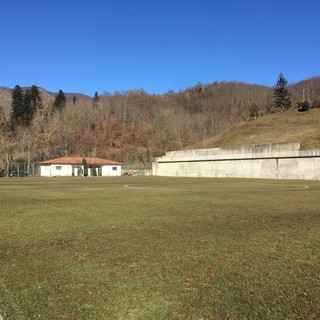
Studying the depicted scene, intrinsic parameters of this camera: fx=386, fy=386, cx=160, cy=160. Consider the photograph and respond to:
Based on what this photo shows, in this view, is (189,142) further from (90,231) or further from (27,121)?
(90,231)

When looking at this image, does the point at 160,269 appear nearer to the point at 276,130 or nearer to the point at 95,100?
the point at 276,130

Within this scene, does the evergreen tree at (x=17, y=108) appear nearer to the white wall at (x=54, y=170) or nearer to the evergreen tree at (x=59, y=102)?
the evergreen tree at (x=59, y=102)

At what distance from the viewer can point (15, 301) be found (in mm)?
4457

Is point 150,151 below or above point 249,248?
above

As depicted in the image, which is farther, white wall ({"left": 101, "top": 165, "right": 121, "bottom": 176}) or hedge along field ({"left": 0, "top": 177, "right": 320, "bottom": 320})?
white wall ({"left": 101, "top": 165, "right": 121, "bottom": 176})

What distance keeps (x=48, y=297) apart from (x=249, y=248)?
154 inches

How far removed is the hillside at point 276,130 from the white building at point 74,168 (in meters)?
22.6

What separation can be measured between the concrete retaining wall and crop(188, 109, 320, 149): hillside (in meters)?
4.05

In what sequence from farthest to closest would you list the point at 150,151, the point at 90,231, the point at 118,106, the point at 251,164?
the point at 118,106, the point at 150,151, the point at 251,164, the point at 90,231

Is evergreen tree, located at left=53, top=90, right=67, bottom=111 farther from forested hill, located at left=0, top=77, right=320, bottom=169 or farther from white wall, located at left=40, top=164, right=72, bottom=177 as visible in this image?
white wall, located at left=40, top=164, right=72, bottom=177

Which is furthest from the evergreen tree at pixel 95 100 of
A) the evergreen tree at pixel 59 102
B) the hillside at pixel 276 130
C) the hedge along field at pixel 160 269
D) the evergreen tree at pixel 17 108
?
the hedge along field at pixel 160 269

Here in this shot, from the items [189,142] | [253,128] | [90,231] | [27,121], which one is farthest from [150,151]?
[90,231]

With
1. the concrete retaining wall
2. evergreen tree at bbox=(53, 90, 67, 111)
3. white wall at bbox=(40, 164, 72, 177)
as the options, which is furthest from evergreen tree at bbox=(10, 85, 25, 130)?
the concrete retaining wall

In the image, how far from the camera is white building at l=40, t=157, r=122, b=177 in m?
79.6
